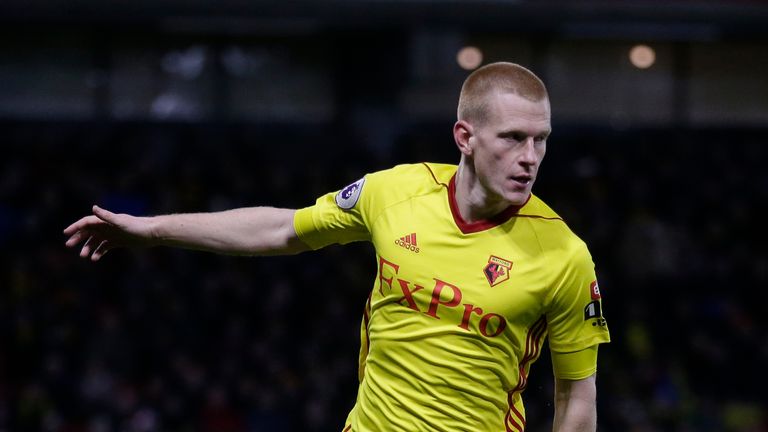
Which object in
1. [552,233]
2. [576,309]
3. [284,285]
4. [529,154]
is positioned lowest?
[284,285]

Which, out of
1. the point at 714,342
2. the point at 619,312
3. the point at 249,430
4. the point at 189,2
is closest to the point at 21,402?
the point at 249,430

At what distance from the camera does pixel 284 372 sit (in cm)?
1159

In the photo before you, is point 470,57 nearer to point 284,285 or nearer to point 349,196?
point 284,285

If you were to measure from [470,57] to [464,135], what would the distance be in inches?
402

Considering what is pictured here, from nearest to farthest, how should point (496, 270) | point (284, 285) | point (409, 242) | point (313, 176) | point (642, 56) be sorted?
1. point (496, 270)
2. point (409, 242)
3. point (284, 285)
4. point (313, 176)
5. point (642, 56)

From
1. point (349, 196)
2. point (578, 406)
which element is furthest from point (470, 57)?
point (578, 406)

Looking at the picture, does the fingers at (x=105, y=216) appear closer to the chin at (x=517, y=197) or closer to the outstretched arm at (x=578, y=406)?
the chin at (x=517, y=197)

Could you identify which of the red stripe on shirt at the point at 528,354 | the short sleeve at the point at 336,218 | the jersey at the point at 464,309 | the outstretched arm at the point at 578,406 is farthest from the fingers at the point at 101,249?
the outstretched arm at the point at 578,406

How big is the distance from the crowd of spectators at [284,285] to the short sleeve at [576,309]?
7932 mm

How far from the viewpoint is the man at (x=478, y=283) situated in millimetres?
3312

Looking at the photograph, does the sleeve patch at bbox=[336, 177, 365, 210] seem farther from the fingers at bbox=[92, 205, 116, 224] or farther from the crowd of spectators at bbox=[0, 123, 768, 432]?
the crowd of spectators at bbox=[0, 123, 768, 432]

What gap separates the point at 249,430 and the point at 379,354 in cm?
765

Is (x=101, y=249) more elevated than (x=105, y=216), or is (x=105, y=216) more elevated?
(x=105, y=216)

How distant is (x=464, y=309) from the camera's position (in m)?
3.38
